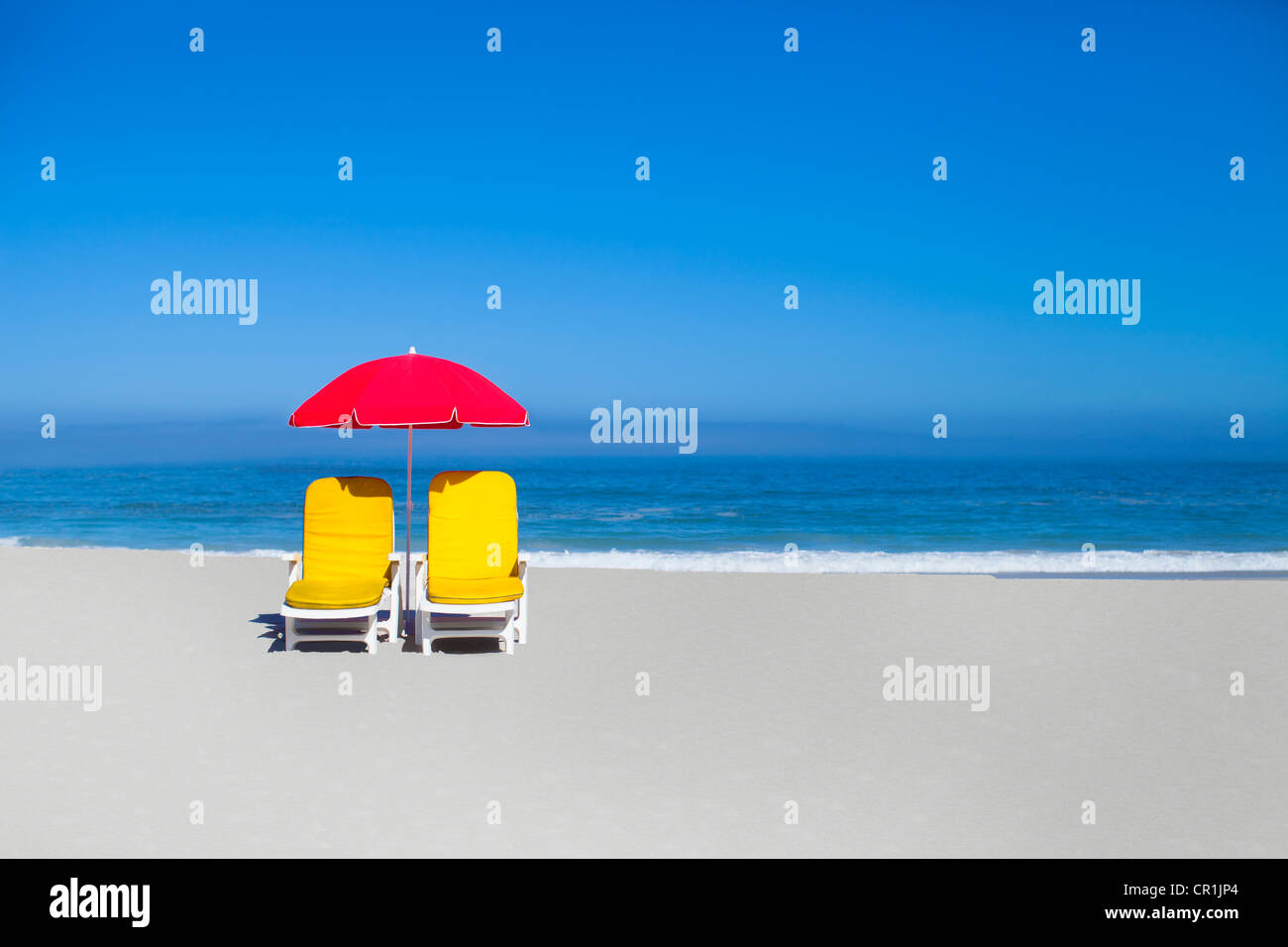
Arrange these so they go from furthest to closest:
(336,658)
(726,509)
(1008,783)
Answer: (726,509) < (336,658) < (1008,783)

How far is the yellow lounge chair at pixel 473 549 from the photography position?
717 cm

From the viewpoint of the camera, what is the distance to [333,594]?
6906 millimetres

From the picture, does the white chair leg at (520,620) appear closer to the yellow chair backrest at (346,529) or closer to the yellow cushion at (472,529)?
the yellow cushion at (472,529)

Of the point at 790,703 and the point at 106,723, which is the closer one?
the point at 106,723

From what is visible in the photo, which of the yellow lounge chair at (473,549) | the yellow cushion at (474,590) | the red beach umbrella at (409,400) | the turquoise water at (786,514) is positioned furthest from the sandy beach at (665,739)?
the turquoise water at (786,514)

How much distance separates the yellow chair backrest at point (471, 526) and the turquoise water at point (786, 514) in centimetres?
824

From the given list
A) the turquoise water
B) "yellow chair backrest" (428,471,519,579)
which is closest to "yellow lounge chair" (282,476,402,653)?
"yellow chair backrest" (428,471,519,579)

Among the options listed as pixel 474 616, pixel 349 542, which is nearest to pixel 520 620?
pixel 474 616

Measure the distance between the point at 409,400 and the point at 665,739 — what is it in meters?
3.52

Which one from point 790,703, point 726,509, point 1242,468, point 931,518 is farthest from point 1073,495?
point 790,703

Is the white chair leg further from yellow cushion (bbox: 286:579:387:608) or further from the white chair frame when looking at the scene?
yellow cushion (bbox: 286:579:387:608)
